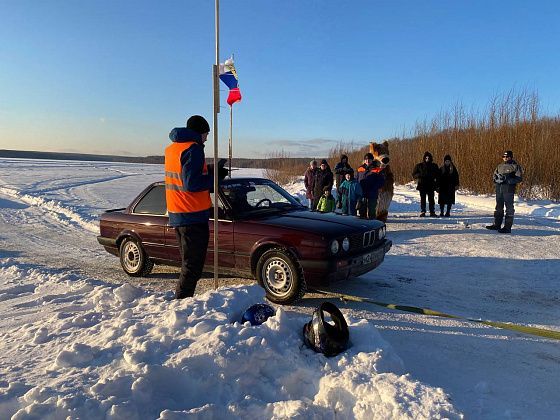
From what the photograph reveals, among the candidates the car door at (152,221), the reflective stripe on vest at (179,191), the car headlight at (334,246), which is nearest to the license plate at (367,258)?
the car headlight at (334,246)

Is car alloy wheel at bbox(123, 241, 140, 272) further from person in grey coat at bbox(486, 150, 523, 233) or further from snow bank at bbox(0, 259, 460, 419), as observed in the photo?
person in grey coat at bbox(486, 150, 523, 233)

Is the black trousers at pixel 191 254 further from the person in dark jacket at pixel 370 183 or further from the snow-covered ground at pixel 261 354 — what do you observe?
the person in dark jacket at pixel 370 183

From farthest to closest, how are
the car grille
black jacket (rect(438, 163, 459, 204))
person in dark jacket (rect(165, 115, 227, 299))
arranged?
black jacket (rect(438, 163, 459, 204)), the car grille, person in dark jacket (rect(165, 115, 227, 299))

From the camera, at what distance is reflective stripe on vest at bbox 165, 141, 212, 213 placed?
170 inches

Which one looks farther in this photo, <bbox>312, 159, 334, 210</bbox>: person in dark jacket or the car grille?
<bbox>312, 159, 334, 210</bbox>: person in dark jacket

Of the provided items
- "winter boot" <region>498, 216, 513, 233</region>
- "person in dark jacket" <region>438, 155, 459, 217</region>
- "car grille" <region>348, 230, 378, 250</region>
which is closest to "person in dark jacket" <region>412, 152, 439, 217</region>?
"person in dark jacket" <region>438, 155, 459, 217</region>

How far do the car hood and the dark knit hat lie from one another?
147 cm

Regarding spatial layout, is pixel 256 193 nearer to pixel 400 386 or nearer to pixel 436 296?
pixel 436 296

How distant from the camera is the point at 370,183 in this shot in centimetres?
1006

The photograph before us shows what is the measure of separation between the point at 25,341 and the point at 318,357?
2.48 meters

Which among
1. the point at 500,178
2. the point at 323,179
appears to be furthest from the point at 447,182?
the point at 323,179

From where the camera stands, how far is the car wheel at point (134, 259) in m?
6.39

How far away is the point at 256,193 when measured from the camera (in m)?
6.16

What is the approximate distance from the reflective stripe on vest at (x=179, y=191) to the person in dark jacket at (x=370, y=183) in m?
6.20
